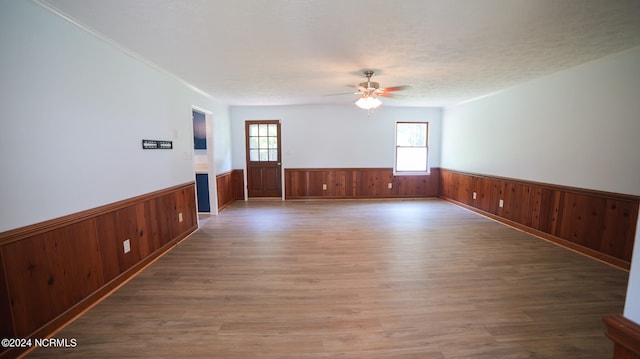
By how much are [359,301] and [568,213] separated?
11.2 feet

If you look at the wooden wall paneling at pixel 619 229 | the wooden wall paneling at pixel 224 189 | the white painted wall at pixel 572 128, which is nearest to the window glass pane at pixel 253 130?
the wooden wall paneling at pixel 224 189

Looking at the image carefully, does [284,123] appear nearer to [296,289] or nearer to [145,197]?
[145,197]

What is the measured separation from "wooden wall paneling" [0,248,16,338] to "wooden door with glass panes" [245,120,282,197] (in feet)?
17.1

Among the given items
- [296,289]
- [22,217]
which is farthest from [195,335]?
[22,217]

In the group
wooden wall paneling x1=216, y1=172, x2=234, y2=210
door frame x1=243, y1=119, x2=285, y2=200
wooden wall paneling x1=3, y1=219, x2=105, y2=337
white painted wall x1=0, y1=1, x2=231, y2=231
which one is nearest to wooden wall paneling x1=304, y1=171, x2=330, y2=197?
door frame x1=243, y1=119, x2=285, y2=200

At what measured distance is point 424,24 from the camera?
220 centimetres

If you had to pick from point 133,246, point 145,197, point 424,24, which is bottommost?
point 133,246

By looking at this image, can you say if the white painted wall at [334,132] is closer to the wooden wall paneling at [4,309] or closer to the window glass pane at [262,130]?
the window glass pane at [262,130]

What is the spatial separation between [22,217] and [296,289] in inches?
84.2

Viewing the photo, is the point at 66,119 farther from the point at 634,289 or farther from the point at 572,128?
the point at 572,128

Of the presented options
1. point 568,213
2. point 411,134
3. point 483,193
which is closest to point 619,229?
point 568,213

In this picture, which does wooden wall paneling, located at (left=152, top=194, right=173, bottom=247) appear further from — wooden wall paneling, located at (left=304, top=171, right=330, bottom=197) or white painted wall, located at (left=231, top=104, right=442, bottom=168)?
wooden wall paneling, located at (left=304, top=171, right=330, bottom=197)

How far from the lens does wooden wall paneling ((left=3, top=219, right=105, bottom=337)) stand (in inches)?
68.2

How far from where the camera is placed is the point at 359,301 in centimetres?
231
